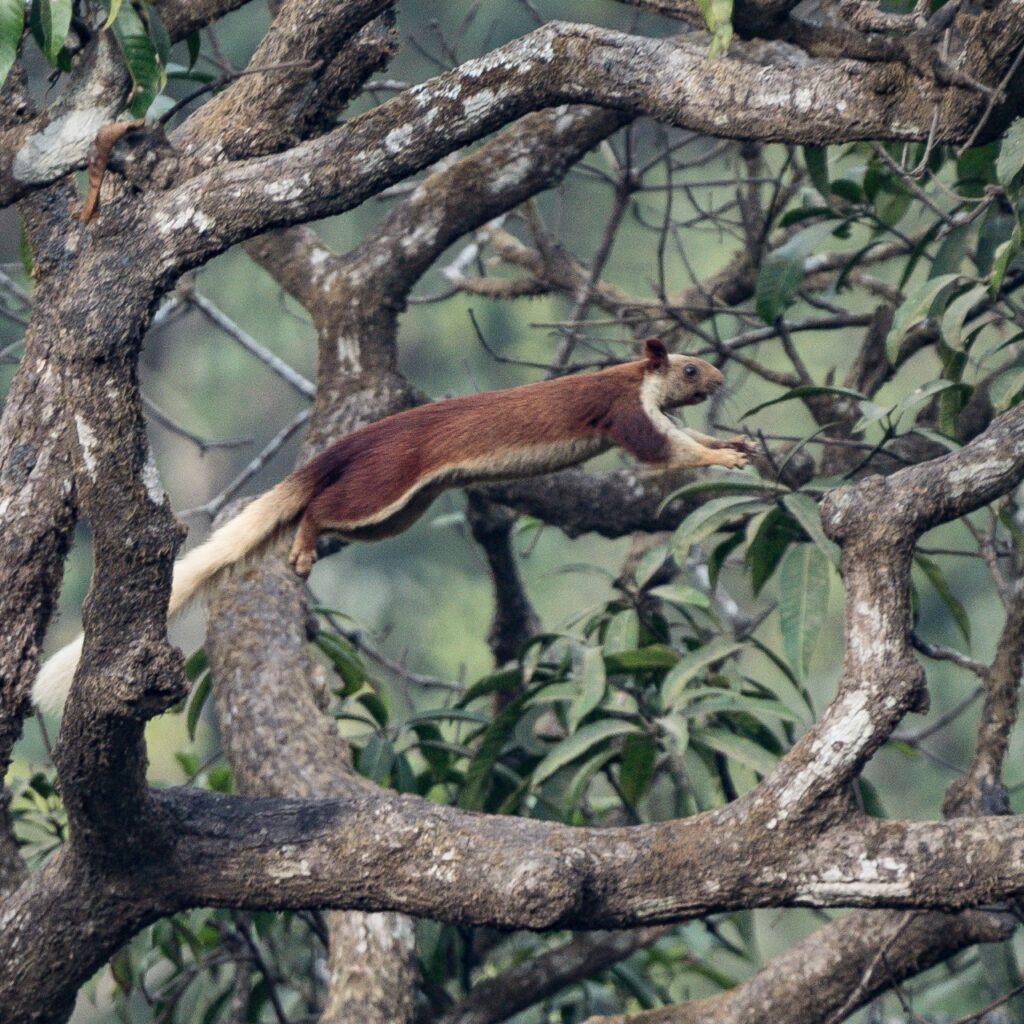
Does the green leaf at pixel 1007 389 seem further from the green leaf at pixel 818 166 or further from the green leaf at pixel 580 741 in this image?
the green leaf at pixel 580 741

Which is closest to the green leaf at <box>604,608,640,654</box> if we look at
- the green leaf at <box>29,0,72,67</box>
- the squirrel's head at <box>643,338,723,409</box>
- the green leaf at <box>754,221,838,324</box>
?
the squirrel's head at <box>643,338,723,409</box>

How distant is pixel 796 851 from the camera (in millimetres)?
2322

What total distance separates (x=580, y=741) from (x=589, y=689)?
127 millimetres

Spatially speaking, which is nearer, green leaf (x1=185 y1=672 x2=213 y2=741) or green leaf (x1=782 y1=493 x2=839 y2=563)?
green leaf (x1=782 y1=493 x2=839 y2=563)

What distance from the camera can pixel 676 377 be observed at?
142 inches

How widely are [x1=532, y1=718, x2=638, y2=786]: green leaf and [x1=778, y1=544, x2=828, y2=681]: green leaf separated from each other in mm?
457

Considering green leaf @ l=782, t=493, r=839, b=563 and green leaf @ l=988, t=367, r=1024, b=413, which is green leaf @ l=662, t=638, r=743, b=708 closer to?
green leaf @ l=782, t=493, r=839, b=563

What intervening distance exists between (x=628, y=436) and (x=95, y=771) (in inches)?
58.2

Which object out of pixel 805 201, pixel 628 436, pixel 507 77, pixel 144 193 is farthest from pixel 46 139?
pixel 805 201

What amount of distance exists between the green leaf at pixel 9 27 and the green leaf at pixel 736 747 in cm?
209

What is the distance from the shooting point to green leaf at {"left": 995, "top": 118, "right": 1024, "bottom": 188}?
282 cm

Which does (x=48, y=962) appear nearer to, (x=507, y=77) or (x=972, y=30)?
(x=507, y=77)

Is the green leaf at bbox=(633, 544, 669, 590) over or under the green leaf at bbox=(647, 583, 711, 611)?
over

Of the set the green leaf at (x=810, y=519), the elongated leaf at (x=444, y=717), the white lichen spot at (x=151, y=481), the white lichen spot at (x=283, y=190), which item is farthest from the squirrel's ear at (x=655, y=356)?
the white lichen spot at (x=151, y=481)
